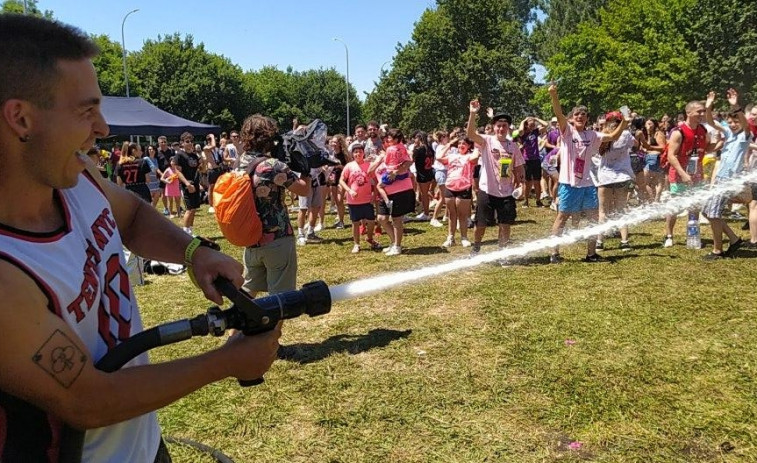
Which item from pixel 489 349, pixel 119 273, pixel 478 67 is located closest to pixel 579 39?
pixel 478 67

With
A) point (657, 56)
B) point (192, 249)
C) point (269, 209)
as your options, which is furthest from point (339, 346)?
point (657, 56)

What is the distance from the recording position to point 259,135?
5.46 meters

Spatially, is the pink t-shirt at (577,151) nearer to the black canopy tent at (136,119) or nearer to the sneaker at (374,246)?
the sneaker at (374,246)

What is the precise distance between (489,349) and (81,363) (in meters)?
4.65

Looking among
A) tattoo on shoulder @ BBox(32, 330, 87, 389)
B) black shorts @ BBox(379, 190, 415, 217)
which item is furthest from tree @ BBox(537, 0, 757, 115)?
tattoo on shoulder @ BBox(32, 330, 87, 389)

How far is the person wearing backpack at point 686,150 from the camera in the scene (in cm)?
909

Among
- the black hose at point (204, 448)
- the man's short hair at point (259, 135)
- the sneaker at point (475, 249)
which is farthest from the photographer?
the sneaker at point (475, 249)

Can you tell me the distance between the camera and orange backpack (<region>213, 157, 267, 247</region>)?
516 centimetres

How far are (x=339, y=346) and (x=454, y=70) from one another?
55.1 m

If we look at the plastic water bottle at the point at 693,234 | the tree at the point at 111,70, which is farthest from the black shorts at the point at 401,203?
the tree at the point at 111,70

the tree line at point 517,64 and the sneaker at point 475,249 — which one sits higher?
the tree line at point 517,64

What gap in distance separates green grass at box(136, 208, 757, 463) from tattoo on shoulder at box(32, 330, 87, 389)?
278cm

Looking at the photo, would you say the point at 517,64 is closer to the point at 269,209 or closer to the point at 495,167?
the point at 495,167

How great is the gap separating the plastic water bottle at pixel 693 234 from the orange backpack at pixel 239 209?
7.66m
